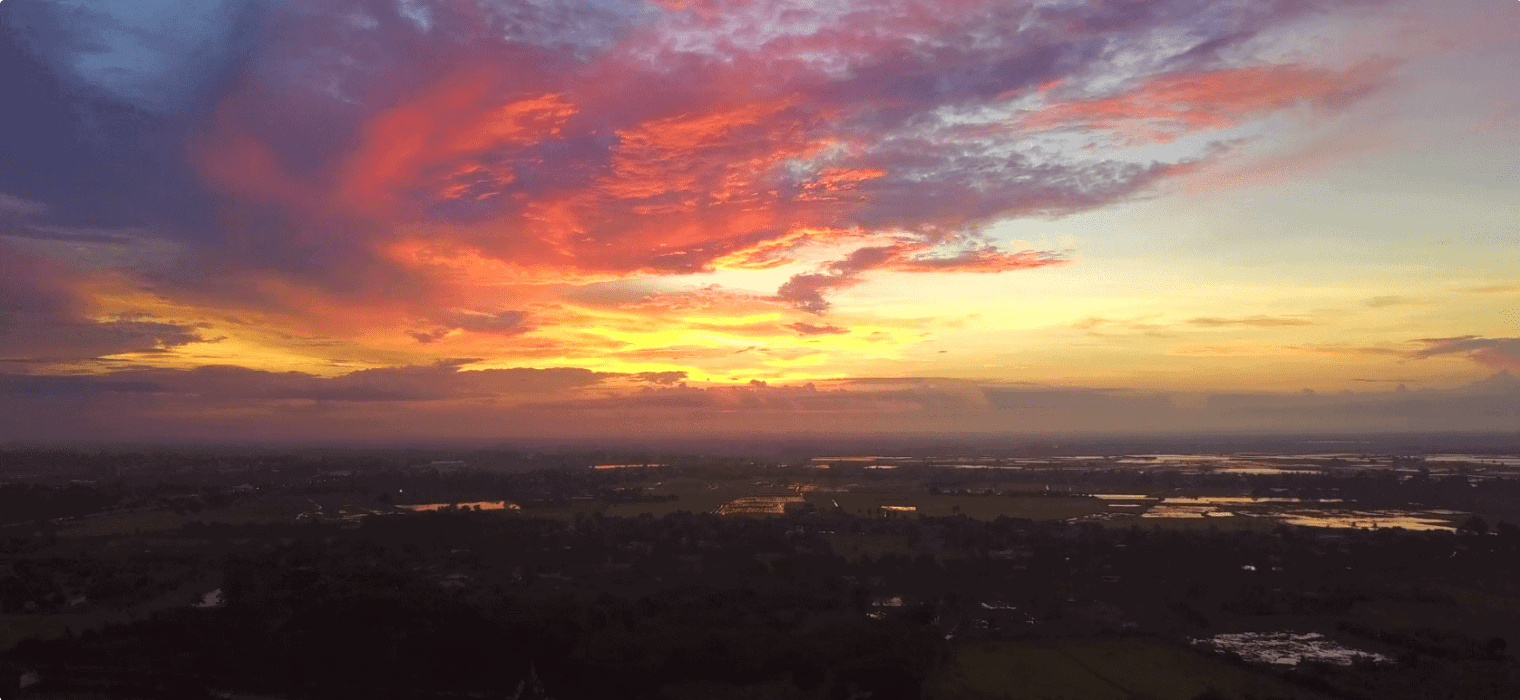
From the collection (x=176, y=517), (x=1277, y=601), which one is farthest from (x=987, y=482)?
(x=176, y=517)

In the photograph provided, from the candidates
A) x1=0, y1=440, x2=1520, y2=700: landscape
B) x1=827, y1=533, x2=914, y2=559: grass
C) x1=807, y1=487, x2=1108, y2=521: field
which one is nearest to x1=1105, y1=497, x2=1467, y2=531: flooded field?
x1=0, y1=440, x2=1520, y2=700: landscape

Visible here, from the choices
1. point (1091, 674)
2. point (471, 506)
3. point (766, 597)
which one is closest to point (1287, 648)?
point (1091, 674)

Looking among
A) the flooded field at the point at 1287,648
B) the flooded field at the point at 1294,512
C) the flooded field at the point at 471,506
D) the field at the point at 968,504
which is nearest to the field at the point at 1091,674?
the flooded field at the point at 1287,648

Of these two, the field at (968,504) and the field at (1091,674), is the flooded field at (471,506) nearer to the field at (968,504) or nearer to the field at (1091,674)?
the field at (968,504)

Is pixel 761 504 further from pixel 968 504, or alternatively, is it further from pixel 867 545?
pixel 867 545

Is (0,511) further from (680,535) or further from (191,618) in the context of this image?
(680,535)

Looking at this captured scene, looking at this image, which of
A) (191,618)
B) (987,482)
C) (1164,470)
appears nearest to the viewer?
(191,618)

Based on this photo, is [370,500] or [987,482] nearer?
[370,500]
